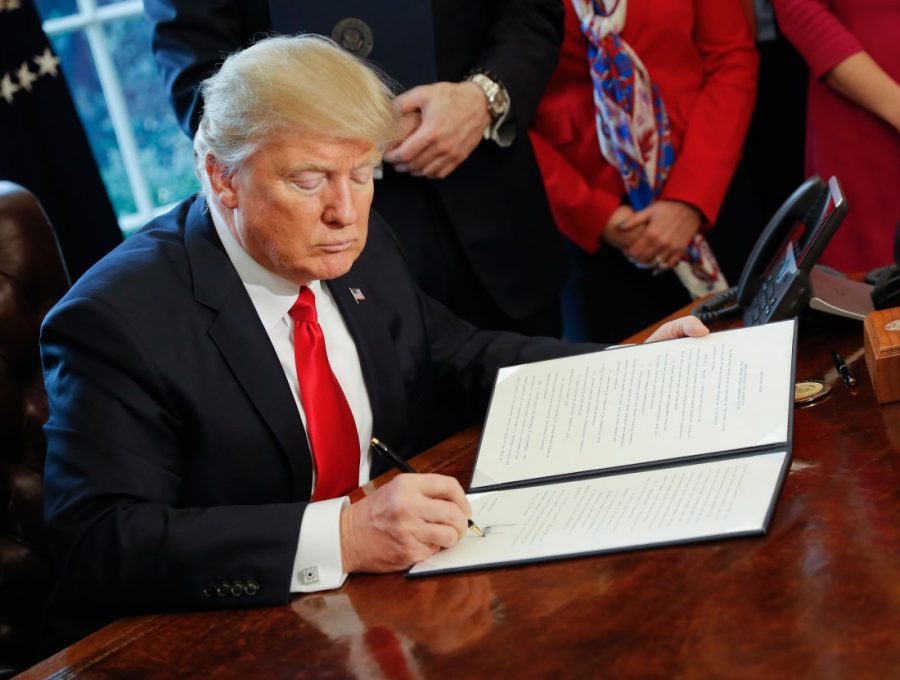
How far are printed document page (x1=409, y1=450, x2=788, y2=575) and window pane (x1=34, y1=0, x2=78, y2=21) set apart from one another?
3977 mm

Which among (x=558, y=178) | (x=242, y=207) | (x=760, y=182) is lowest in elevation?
(x=760, y=182)

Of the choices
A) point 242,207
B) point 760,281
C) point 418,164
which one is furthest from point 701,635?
point 418,164

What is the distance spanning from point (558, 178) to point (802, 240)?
48.0 inches

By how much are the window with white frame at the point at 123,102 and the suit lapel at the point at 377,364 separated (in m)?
3.05

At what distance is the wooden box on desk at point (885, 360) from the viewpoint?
177 cm

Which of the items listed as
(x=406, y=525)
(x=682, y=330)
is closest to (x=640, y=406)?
(x=682, y=330)

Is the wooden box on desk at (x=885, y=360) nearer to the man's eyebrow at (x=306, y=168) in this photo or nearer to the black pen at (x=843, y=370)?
the black pen at (x=843, y=370)

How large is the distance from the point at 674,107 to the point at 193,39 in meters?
1.39

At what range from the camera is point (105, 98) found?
504 cm

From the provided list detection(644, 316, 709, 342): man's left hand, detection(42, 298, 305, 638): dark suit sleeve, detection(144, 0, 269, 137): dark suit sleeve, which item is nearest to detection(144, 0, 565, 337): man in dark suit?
detection(144, 0, 269, 137): dark suit sleeve

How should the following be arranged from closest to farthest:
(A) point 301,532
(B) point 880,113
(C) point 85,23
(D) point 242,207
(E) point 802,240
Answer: (A) point 301,532, (D) point 242,207, (E) point 802,240, (B) point 880,113, (C) point 85,23

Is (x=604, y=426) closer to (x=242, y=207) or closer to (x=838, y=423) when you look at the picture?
(x=838, y=423)

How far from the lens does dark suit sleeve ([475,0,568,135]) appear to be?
9.17 feet

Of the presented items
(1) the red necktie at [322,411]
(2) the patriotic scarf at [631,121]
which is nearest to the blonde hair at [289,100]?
(1) the red necktie at [322,411]
